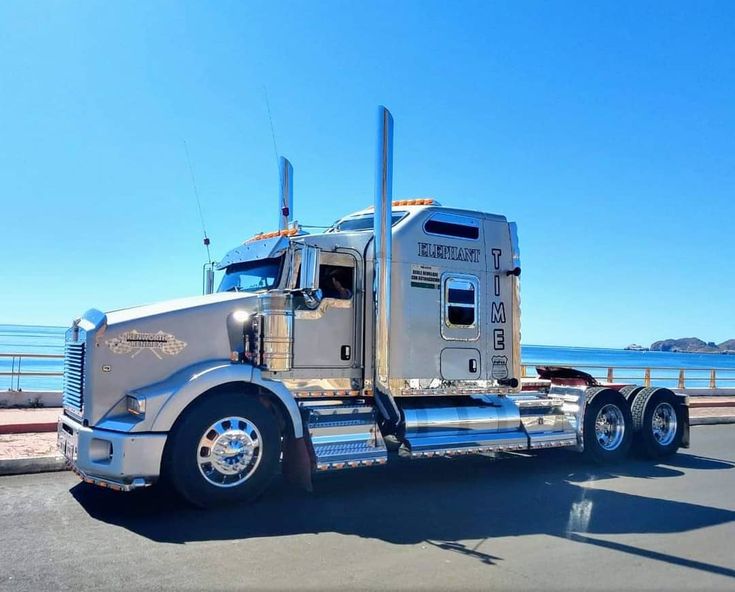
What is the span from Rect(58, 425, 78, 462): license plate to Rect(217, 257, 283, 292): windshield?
2306mm

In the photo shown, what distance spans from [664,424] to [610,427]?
4.23ft

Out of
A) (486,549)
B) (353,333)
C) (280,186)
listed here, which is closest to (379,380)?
(353,333)

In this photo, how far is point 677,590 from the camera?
456cm

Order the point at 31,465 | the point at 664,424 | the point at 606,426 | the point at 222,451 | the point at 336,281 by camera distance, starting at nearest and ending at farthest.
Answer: the point at 222,451 < the point at 336,281 < the point at 31,465 < the point at 606,426 < the point at 664,424

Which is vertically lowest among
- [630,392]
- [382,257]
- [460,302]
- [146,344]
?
[630,392]

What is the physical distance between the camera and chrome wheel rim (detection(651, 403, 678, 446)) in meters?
10.4

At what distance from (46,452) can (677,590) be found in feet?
23.9

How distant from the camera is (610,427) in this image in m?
9.87

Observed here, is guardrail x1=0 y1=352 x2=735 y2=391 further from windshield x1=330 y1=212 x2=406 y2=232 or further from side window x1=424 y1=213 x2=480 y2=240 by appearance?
windshield x1=330 y1=212 x2=406 y2=232

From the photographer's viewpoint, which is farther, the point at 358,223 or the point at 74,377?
the point at 358,223

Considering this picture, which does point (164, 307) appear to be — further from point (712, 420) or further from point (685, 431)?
point (712, 420)

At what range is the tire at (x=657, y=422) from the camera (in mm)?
10070

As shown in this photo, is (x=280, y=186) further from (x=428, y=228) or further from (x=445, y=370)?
(x=445, y=370)

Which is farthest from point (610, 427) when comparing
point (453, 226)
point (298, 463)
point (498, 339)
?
point (298, 463)
